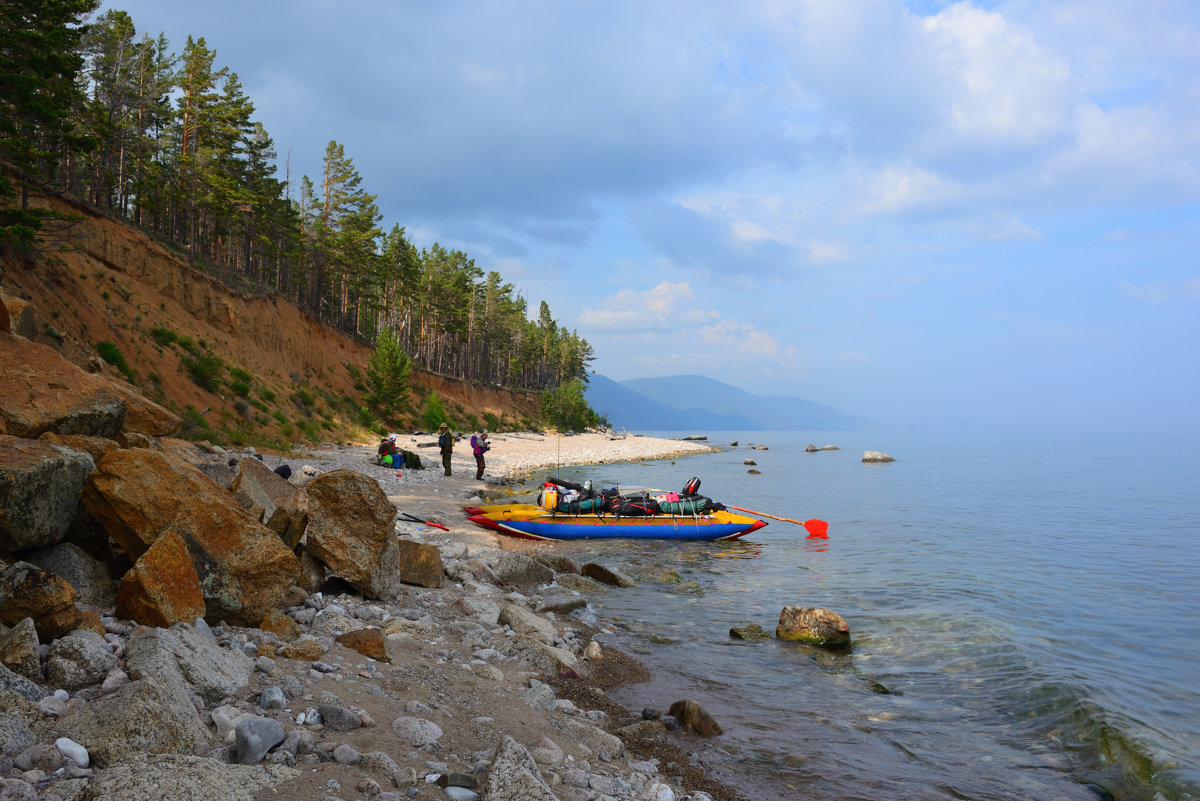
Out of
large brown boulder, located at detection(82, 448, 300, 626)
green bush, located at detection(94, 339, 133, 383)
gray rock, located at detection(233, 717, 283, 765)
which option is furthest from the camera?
green bush, located at detection(94, 339, 133, 383)

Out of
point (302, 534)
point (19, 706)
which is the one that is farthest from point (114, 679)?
point (302, 534)

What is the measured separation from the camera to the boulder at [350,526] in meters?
7.77

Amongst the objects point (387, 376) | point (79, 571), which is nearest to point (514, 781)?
point (79, 571)

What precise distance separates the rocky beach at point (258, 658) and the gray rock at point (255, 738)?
12mm

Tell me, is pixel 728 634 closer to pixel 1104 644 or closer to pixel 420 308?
pixel 1104 644

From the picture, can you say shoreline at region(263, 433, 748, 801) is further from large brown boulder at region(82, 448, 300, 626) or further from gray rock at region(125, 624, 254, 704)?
large brown boulder at region(82, 448, 300, 626)

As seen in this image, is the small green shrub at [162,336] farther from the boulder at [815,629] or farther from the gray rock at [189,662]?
the boulder at [815,629]

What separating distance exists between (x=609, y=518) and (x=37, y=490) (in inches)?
625

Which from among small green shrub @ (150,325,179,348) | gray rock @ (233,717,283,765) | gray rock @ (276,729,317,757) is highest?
small green shrub @ (150,325,179,348)

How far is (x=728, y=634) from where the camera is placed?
10688 mm

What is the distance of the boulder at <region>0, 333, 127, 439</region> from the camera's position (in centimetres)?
670

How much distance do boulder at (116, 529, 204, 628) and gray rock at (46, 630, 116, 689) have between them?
85cm

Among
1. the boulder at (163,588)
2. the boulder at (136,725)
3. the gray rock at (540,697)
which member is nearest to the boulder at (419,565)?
the gray rock at (540,697)

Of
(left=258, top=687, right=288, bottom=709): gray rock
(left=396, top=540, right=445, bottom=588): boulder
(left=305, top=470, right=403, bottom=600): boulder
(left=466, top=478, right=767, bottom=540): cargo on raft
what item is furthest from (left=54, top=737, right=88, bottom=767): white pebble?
(left=466, top=478, right=767, bottom=540): cargo on raft
